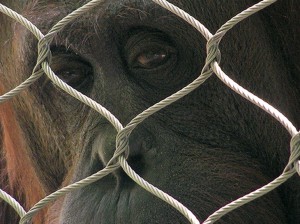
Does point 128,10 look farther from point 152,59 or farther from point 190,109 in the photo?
point 190,109

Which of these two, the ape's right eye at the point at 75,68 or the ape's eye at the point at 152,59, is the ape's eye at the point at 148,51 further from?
the ape's right eye at the point at 75,68

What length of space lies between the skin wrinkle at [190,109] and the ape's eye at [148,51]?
0.05 feet

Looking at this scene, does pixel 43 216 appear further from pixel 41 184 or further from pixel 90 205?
pixel 90 205

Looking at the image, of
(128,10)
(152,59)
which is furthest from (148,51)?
(128,10)

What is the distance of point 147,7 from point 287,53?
A: 44 centimetres

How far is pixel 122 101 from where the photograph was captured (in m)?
1.81

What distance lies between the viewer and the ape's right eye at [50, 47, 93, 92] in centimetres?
193

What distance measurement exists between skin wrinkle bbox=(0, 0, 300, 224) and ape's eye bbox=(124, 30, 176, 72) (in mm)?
17

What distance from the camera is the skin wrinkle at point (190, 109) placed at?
171 cm

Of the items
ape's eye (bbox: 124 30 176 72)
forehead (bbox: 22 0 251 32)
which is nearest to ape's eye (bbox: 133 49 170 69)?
ape's eye (bbox: 124 30 176 72)

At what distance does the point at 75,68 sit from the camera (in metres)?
1.95

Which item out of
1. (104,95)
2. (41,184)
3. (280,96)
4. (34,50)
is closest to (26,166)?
(41,184)

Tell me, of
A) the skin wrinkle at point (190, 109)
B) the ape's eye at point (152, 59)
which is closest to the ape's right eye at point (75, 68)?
the skin wrinkle at point (190, 109)

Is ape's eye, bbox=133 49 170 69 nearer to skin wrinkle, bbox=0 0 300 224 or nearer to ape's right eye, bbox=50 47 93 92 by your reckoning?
skin wrinkle, bbox=0 0 300 224
